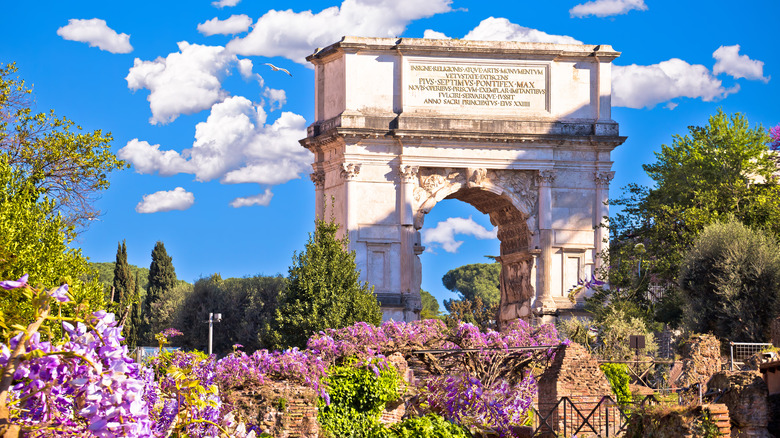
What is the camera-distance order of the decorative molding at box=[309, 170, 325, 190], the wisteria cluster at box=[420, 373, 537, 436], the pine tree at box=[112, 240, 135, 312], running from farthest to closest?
the pine tree at box=[112, 240, 135, 312] → the decorative molding at box=[309, 170, 325, 190] → the wisteria cluster at box=[420, 373, 537, 436]

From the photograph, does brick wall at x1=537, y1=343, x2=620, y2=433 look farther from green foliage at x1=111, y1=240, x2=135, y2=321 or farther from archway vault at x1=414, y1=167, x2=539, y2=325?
green foliage at x1=111, y1=240, x2=135, y2=321

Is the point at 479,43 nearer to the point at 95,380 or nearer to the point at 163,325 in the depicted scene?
the point at 163,325

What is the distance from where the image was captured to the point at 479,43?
38.9 metres

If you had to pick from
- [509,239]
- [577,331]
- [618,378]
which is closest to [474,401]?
[618,378]

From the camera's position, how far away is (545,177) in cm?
3978

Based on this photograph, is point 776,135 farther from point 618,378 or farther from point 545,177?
point 618,378

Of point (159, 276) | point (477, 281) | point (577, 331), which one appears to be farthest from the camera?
point (477, 281)

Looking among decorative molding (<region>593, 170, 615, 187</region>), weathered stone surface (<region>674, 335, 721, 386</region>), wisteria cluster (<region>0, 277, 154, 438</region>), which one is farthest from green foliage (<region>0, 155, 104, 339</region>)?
decorative molding (<region>593, 170, 615, 187</region>)

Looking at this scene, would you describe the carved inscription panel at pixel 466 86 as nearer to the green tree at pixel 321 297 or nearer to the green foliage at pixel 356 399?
the green tree at pixel 321 297

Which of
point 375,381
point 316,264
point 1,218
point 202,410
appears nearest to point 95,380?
point 202,410

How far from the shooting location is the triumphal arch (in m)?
38.7

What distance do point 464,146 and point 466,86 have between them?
2216 mm

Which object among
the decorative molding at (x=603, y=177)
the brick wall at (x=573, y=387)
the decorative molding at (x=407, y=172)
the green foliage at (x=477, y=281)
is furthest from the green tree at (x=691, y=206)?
the green foliage at (x=477, y=281)

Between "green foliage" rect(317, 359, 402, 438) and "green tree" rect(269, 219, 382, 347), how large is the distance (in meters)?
12.8
